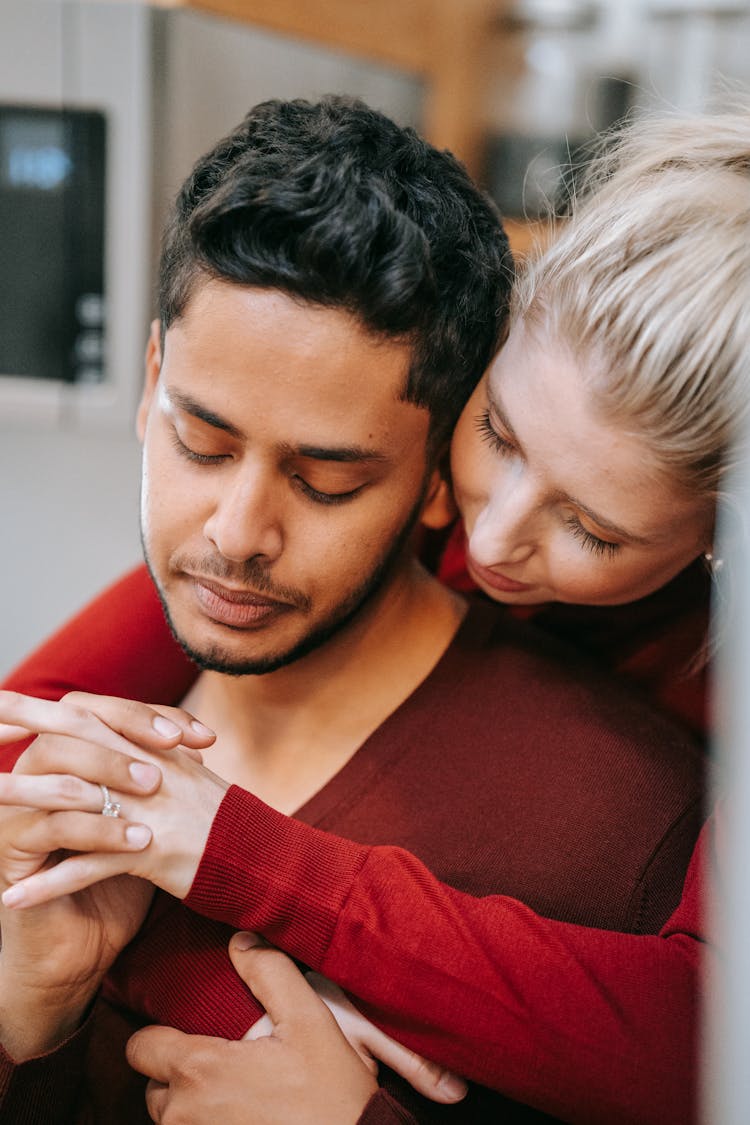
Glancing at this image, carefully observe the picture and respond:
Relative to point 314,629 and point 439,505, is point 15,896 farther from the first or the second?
point 439,505

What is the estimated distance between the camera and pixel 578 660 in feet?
3.85

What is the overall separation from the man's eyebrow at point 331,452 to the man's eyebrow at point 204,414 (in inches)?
1.7

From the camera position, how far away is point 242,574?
38.2 inches

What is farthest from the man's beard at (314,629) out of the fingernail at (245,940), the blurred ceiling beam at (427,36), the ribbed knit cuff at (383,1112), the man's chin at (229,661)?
the blurred ceiling beam at (427,36)

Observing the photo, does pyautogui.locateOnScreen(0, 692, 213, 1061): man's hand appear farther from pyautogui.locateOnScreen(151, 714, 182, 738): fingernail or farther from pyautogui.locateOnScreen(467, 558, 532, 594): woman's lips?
pyautogui.locateOnScreen(467, 558, 532, 594): woman's lips

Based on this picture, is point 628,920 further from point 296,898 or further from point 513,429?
point 513,429

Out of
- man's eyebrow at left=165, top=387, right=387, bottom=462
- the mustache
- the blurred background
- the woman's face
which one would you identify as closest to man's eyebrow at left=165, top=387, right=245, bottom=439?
man's eyebrow at left=165, top=387, right=387, bottom=462

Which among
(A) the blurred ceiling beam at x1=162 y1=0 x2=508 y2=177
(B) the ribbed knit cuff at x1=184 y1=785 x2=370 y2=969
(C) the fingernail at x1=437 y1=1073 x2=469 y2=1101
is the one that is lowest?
(C) the fingernail at x1=437 y1=1073 x2=469 y2=1101

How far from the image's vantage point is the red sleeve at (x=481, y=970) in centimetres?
84

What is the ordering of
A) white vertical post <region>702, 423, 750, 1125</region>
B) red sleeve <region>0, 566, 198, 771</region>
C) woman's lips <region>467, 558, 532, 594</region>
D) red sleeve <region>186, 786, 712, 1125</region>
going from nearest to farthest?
white vertical post <region>702, 423, 750, 1125</region>, red sleeve <region>186, 786, 712, 1125</region>, woman's lips <region>467, 558, 532, 594</region>, red sleeve <region>0, 566, 198, 771</region>

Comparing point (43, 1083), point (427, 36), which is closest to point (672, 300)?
point (43, 1083)

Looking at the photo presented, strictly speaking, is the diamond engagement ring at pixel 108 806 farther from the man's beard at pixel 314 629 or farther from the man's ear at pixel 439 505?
the man's ear at pixel 439 505

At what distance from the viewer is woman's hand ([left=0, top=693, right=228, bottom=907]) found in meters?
0.87

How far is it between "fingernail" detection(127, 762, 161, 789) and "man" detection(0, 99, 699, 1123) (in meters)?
0.01
